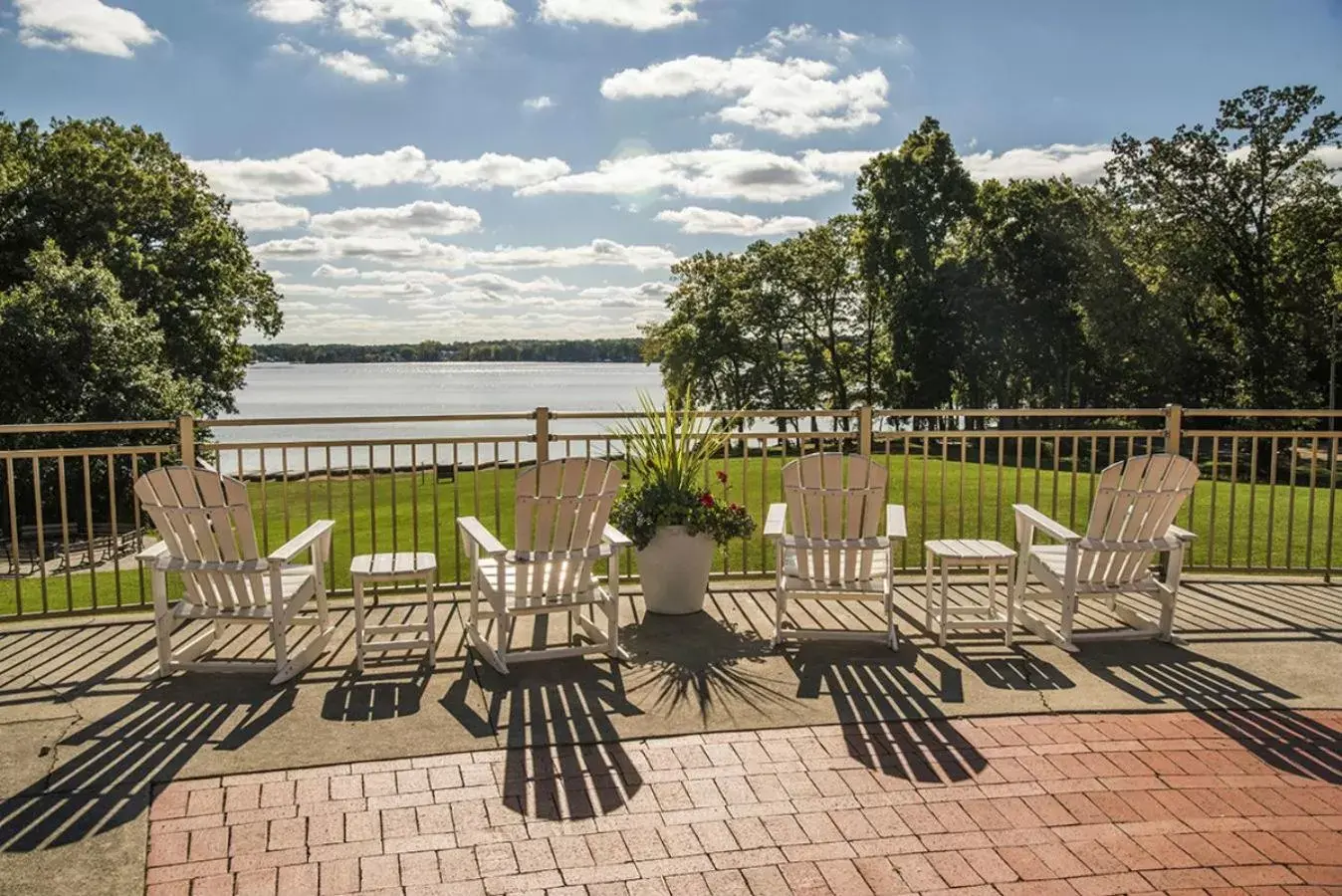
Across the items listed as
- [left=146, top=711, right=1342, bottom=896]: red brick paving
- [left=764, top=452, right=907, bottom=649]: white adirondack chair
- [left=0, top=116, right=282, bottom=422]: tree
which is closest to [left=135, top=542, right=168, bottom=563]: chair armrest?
[left=146, top=711, right=1342, bottom=896]: red brick paving

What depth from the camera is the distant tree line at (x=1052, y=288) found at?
2505 centimetres

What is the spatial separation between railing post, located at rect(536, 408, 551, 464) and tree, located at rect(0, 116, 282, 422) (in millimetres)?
15939

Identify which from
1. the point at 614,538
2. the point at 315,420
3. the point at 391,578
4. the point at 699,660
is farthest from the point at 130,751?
the point at 315,420

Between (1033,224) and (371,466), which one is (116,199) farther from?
(1033,224)

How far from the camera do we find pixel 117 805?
326 centimetres

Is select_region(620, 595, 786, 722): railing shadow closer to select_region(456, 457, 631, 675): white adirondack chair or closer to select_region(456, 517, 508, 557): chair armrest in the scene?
select_region(456, 457, 631, 675): white adirondack chair

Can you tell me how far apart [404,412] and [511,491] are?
3943 cm

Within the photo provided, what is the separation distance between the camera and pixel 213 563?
4.52 meters

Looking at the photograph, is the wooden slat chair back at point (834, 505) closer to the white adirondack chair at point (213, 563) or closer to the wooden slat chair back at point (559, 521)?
the wooden slat chair back at point (559, 521)

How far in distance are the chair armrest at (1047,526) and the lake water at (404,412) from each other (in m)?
2.30

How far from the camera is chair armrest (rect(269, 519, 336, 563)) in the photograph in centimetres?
444

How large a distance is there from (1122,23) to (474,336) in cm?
3135

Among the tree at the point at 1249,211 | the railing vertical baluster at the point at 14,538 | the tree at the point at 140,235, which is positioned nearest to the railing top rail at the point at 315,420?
the railing vertical baluster at the point at 14,538

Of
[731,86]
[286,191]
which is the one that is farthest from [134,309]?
[731,86]
